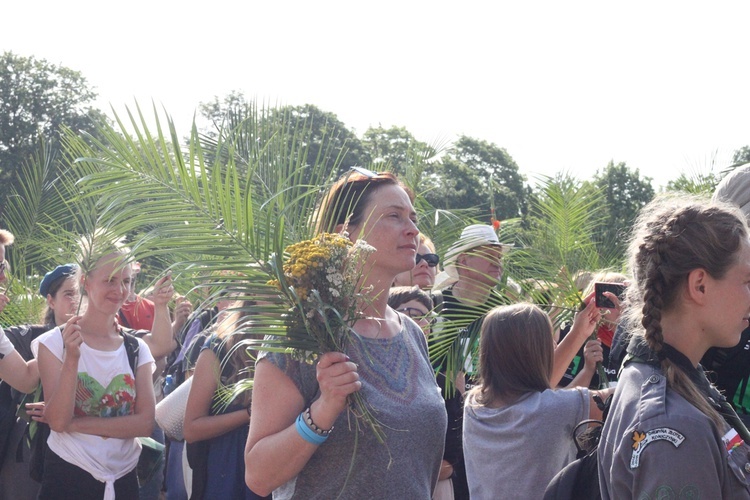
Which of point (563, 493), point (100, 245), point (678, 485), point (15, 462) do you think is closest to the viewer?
point (678, 485)

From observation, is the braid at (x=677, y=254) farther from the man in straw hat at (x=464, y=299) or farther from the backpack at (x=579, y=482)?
the man in straw hat at (x=464, y=299)

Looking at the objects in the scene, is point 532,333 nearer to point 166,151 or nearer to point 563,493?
point 563,493

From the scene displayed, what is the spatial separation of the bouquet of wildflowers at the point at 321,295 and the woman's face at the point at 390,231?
0.32m

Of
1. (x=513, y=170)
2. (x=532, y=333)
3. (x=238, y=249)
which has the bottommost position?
(x=513, y=170)

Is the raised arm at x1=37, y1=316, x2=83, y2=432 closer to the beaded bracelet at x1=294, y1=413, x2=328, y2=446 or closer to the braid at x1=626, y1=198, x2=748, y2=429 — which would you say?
the beaded bracelet at x1=294, y1=413, x2=328, y2=446

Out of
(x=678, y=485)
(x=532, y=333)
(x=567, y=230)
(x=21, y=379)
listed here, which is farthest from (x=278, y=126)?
(x=21, y=379)

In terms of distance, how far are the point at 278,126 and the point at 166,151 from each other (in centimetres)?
45

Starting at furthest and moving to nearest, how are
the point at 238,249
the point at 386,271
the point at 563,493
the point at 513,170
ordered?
the point at 513,170, the point at 386,271, the point at 238,249, the point at 563,493

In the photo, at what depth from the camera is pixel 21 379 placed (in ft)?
15.3

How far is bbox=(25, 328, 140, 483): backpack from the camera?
4434 millimetres

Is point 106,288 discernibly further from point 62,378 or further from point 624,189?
point 624,189

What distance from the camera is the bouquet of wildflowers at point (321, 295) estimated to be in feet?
7.59

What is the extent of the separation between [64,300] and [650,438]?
4133mm

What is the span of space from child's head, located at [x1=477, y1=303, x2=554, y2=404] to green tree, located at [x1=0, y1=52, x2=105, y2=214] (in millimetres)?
15996
